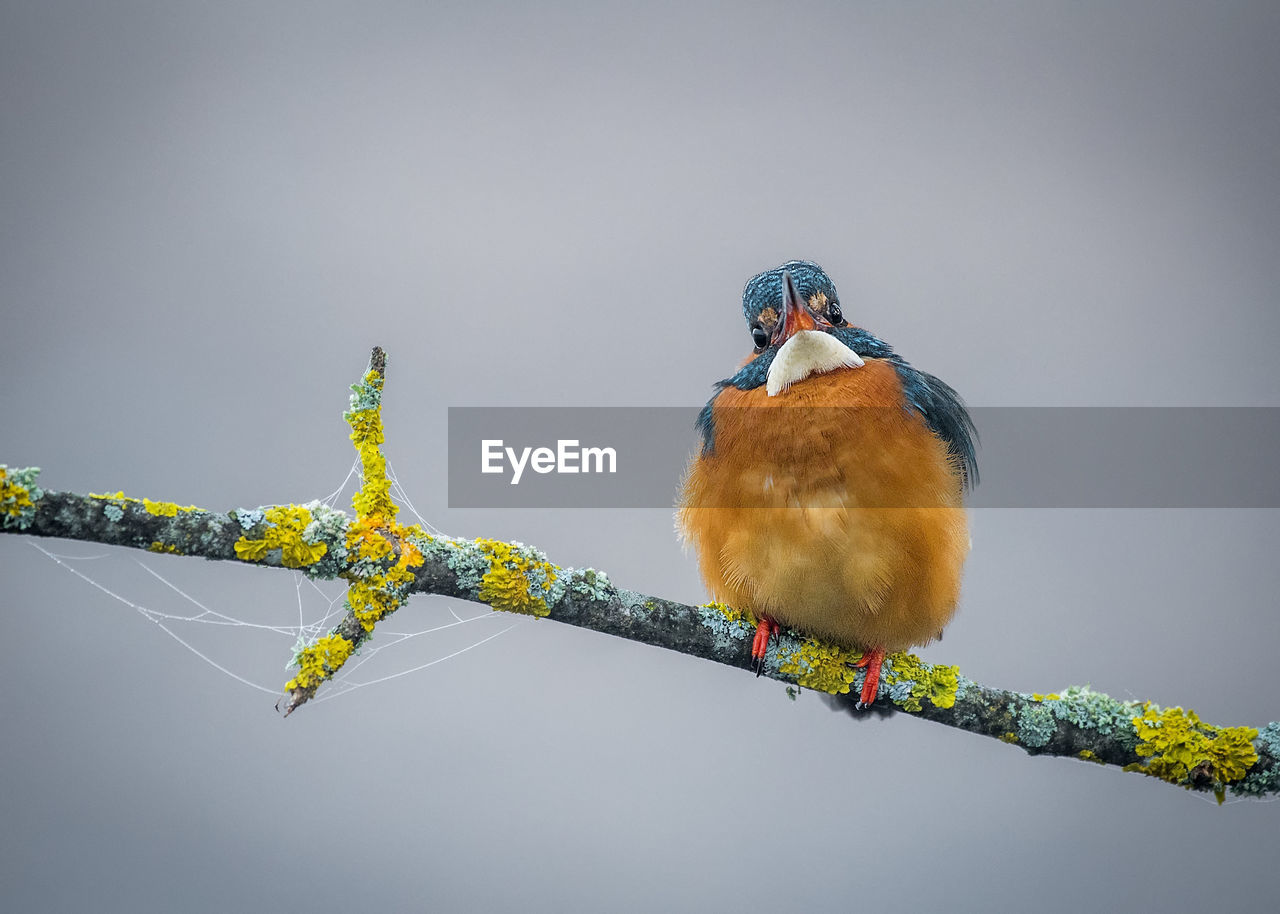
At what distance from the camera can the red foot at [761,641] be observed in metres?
1.75

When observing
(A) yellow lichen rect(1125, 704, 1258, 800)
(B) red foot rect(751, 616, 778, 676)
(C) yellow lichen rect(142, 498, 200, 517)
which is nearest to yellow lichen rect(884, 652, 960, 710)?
(B) red foot rect(751, 616, 778, 676)

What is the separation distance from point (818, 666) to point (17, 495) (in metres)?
1.22

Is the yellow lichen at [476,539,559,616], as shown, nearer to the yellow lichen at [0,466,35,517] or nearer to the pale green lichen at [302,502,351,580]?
the pale green lichen at [302,502,351,580]

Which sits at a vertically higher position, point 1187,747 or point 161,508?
point 161,508

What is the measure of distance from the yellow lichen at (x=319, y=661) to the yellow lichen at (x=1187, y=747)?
1322 mm

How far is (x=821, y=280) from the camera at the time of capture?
1.84 metres

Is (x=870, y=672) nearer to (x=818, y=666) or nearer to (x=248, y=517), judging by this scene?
(x=818, y=666)

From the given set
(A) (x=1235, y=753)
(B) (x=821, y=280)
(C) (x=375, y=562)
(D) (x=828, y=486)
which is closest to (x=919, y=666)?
(D) (x=828, y=486)

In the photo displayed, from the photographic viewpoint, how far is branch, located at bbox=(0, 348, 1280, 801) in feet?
4.14

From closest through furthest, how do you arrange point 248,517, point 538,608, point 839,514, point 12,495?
point 12,495 → point 248,517 → point 538,608 → point 839,514

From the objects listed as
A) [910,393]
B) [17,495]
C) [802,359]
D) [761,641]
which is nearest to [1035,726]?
[761,641]

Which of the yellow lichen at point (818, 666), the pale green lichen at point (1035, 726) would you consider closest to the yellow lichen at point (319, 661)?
the yellow lichen at point (818, 666)

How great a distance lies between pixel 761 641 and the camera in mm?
1751

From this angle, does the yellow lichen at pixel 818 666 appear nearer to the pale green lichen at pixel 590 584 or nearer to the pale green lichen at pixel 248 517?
the pale green lichen at pixel 590 584
